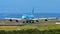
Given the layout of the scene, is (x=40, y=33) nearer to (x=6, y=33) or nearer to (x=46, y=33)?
(x=46, y=33)

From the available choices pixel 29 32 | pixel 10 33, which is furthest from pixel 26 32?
pixel 10 33

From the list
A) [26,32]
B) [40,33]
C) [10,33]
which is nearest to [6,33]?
[10,33]

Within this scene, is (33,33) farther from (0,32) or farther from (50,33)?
(0,32)

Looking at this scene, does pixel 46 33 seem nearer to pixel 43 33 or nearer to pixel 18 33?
pixel 43 33

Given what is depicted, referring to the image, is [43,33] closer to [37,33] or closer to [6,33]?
[37,33]

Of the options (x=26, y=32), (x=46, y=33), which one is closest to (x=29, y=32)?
(x=26, y=32)

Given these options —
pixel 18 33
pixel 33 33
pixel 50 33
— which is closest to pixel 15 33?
pixel 18 33
